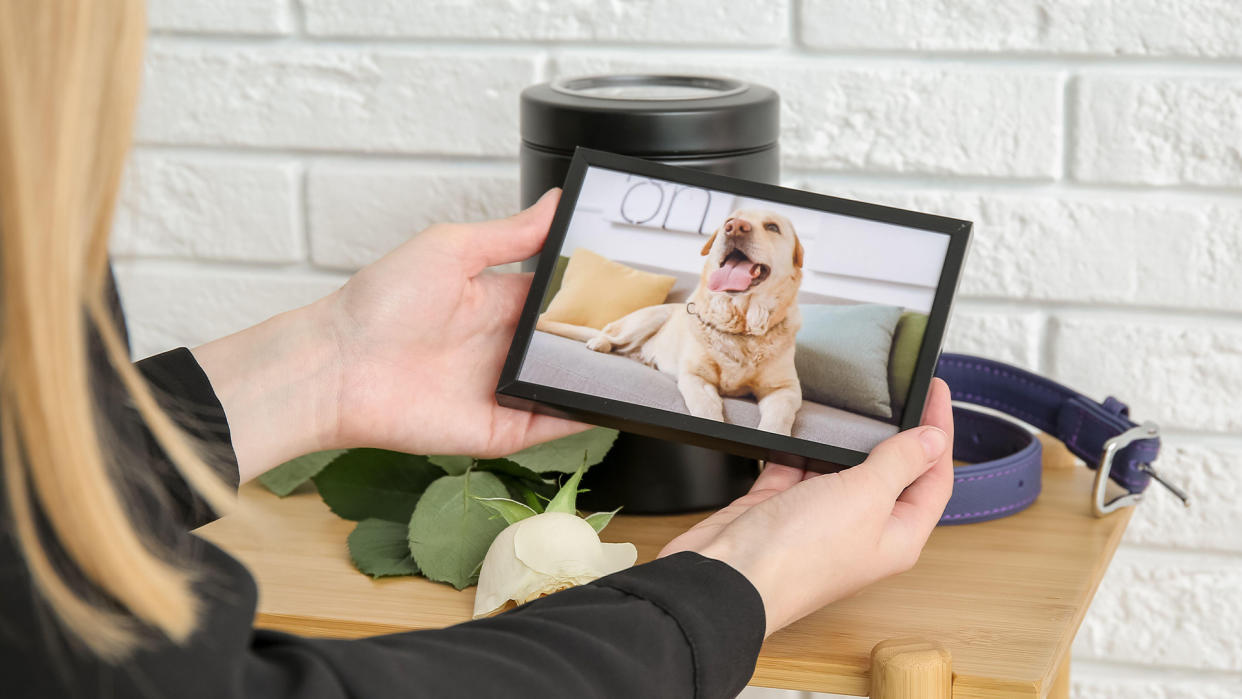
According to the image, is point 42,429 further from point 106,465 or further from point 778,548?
point 778,548

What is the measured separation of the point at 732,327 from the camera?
2.11 feet

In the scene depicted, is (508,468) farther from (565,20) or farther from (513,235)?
(565,20)

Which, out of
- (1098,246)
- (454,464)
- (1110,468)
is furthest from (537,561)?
(1098,246)

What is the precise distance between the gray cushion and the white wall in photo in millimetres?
61

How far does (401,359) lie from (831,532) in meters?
0.29

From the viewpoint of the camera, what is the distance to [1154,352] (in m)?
0.84

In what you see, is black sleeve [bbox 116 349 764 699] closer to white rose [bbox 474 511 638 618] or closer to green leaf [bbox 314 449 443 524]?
white rose [bbox 474 511 638 618]

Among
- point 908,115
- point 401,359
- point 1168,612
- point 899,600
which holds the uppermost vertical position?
point 908,115

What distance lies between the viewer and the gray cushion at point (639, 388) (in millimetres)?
615

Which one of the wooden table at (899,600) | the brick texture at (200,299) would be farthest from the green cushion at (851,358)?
the brick texture at (200,299)

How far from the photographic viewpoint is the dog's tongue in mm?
644

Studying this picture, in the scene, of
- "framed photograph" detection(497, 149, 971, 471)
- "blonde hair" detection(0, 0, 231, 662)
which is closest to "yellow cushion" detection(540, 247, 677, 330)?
"framed photograph" detection(497, 149, 971, 471)

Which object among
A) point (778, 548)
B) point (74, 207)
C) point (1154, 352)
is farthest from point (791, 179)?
point (74, 207)

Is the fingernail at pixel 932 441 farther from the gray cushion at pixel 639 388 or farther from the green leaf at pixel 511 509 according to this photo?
the green leaf at pixel 511 509
